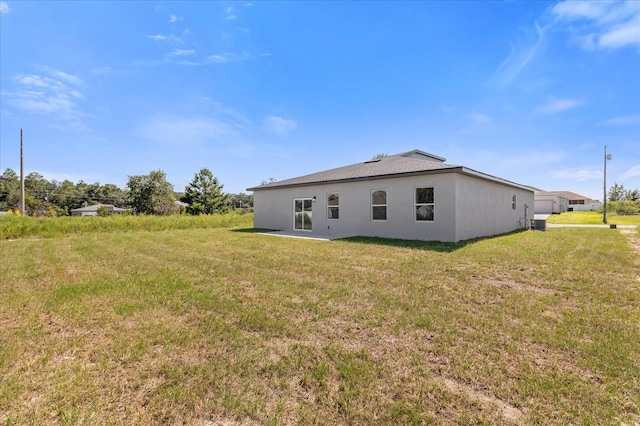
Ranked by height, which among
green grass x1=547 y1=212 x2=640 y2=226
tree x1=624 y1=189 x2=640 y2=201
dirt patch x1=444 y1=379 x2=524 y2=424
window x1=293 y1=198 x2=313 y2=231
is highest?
tree x1=624 y1=189 x2=640 y2=201

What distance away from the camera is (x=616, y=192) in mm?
54406

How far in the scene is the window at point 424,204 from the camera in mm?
10781

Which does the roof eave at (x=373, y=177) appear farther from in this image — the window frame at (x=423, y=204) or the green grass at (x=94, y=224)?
the green grass at (x=94, y=224)

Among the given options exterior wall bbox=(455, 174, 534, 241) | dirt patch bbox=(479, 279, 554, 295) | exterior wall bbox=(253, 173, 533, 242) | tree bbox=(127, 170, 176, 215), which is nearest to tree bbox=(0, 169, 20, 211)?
tree bbox=(127, 170, 176, 215)

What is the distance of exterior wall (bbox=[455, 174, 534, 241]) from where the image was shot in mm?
→ 10578

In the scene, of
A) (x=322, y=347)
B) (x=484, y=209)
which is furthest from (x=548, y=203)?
(x=322, y=347)

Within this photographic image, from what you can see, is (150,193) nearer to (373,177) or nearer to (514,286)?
(373,177)

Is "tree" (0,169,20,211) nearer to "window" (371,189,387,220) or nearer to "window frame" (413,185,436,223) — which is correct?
"window" (371,189,387,220)

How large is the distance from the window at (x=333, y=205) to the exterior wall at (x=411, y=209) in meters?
0.18

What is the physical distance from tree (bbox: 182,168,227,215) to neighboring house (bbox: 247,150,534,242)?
24042mm

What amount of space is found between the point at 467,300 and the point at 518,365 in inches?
70.5

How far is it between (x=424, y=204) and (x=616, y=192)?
69323mm

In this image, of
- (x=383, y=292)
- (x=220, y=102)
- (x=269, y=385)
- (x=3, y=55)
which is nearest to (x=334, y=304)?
(x=383, y=292)

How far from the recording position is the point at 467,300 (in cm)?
423
